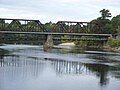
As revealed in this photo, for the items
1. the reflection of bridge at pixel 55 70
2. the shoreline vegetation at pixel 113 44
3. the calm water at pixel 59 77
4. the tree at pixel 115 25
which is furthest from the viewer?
the tree at pixel 115 25

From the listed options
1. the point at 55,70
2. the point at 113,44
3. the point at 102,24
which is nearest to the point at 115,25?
the point at 102,24

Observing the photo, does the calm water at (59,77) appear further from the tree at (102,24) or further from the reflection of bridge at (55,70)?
the tree at (102,24)

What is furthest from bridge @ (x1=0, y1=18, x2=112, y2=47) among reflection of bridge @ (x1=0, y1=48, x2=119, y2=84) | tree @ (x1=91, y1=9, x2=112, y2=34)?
reflection of bridge @ (x1=0, y1=48, x2=119, y2=84)

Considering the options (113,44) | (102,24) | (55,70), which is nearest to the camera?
(55,70)

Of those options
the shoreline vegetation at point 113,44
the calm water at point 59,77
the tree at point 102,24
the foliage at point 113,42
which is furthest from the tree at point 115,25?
the calm water at point 59,77

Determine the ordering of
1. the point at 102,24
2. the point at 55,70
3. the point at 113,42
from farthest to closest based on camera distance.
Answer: the point at 102,24
the point at 113,42
the point at 55,70

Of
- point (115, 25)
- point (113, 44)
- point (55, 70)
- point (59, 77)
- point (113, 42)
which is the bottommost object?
point (59, 77)

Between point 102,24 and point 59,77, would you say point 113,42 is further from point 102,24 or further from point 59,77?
point 59,77

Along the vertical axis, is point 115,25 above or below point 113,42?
above

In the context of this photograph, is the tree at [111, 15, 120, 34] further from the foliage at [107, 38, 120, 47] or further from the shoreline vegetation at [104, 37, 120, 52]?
the foliage at [107, 38, 120, 47]

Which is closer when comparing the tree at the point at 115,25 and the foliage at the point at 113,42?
the foliage at the point at 113,42

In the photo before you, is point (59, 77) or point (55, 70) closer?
point (59, 77)

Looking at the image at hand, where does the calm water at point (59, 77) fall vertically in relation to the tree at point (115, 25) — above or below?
below

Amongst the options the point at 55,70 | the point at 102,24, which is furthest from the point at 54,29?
the point at 55,70
